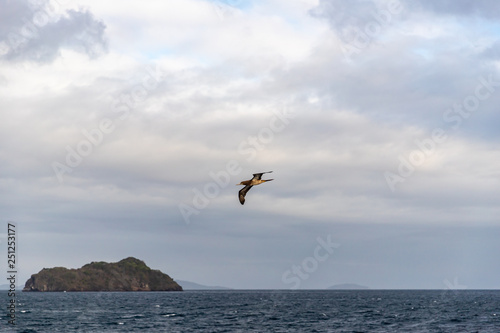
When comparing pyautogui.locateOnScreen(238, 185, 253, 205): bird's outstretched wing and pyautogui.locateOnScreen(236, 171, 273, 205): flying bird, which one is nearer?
pyautogui.locateOnScreen(236, 171, 273, 205): flying bird

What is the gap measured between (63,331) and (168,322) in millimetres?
20304

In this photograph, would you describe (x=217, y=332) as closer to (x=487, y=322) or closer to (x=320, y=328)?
(x=320, y=328)

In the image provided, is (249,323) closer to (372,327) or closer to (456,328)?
(372,327)

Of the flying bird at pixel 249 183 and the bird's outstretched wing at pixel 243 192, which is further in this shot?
the bird's outstretched wing at pixel 243 192

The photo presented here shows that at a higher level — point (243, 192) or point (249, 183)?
point (249, 183)

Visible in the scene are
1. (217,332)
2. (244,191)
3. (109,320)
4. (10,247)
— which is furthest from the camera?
(109,320)

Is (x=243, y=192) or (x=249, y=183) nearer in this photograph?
(x=249, y=183)

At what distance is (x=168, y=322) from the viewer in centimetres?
10031

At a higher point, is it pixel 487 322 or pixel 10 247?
pixel 10 247

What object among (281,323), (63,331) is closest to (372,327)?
(281,323)

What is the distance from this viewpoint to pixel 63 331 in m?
85.1

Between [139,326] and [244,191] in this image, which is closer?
[244,191]

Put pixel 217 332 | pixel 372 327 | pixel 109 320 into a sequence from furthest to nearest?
pixel 109 320 → pixel 372 327 → pixel 217 332

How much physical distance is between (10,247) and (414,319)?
80897 mm
